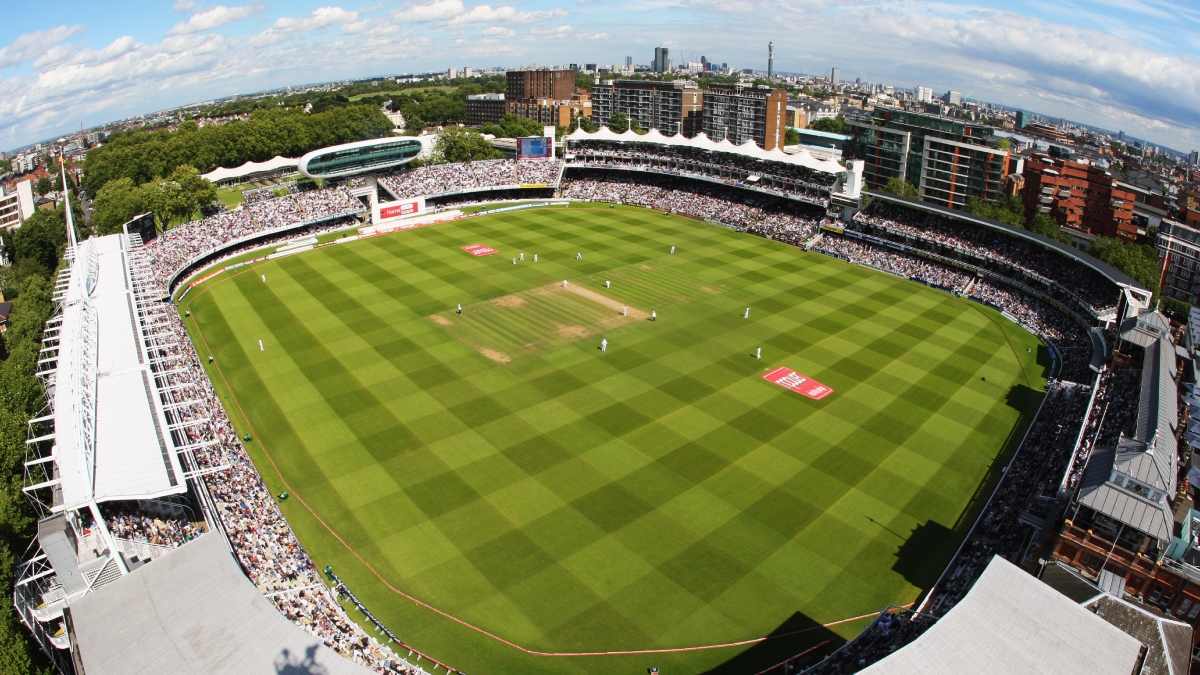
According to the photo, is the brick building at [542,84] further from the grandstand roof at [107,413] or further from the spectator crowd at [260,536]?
the spectator crowd at [260,536]

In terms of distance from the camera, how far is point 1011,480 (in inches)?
1193

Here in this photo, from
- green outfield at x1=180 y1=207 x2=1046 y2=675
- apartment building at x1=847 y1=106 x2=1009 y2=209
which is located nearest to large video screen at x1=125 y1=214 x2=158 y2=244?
green outfield at x1=180 y1=207 x2=1046 y2=675

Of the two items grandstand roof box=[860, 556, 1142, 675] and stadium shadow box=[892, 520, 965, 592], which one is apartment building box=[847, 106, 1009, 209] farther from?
grandstand roof box=[860, 556, 1142, 675]

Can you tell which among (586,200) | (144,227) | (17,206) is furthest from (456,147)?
→ (17,206)

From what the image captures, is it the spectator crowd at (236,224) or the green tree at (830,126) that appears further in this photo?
the green tree at (830,126)

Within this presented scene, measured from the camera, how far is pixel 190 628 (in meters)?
16.7

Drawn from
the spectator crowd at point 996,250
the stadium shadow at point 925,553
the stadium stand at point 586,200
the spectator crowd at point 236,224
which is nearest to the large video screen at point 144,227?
the spectator crowd at point 236,224

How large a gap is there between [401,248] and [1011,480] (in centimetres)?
5232

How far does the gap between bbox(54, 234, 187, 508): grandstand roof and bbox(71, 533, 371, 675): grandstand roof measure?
407 centimetres

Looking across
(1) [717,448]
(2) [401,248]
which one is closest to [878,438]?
(1) [717,448]

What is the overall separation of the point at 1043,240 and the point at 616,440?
133 feet

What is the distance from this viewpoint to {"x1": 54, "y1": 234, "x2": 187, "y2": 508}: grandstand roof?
2178 centimetres

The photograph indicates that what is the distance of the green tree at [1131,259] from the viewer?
59031 mm

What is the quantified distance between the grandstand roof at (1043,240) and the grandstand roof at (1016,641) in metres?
35.0
